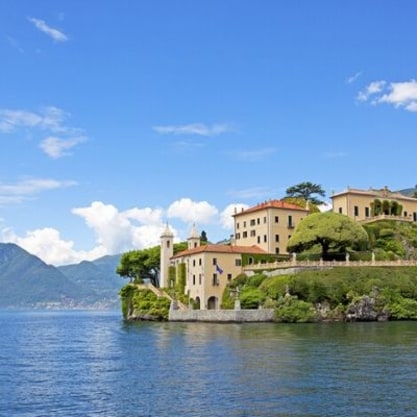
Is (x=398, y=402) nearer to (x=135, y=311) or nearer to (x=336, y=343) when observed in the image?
(x=336, y=343)

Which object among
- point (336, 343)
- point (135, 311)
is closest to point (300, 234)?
point (135, 311)

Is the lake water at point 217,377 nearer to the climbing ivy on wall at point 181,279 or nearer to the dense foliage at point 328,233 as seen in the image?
the dense foliage at point 328,233

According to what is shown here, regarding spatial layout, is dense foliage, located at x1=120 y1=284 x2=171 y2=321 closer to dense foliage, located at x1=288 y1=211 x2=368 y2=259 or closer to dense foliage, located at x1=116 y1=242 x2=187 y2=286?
dense foliage, located at x1=116 y1=242 x2=187 y2=286

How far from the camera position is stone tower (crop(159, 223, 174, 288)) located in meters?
106

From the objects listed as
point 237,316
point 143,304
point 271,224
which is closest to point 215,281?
point 143,304

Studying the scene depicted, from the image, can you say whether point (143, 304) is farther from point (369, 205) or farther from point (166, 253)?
point (369, 205)

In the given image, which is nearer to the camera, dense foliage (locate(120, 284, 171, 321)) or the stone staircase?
the stone staircase

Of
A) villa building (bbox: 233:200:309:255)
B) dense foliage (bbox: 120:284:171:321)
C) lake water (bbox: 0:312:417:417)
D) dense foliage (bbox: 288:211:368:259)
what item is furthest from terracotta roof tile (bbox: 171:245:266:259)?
lake water (bbox: 0:312:417:417)

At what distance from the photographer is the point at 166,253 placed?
10669 cm

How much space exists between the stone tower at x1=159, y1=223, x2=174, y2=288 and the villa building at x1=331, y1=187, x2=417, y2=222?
90.1ft

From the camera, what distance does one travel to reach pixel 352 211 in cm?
10850

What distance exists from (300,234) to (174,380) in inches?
2372

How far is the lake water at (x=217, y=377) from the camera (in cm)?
2828

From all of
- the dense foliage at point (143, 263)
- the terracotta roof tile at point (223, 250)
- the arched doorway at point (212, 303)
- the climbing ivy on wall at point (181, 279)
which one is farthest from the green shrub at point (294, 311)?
the dense foliage at point (143, 263)
